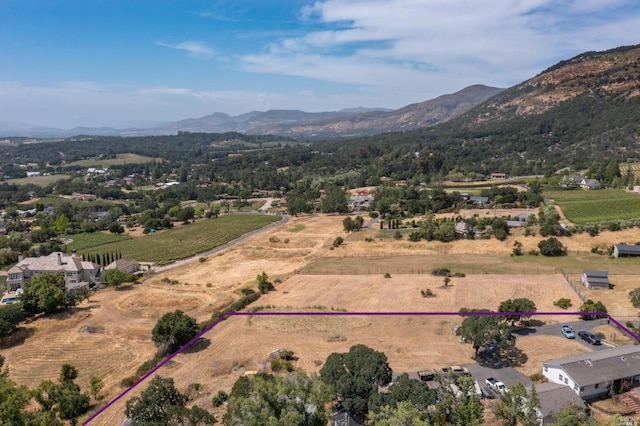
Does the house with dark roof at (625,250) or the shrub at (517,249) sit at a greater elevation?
the house with dark roof at (625,250)

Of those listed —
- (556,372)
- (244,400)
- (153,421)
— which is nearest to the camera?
(244,400)

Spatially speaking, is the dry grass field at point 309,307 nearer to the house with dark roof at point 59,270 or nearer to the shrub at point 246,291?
the shrub at point 246,291

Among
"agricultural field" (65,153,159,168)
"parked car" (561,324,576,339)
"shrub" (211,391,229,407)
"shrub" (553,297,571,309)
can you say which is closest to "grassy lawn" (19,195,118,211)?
"agricultural field" (65,153,159,168)

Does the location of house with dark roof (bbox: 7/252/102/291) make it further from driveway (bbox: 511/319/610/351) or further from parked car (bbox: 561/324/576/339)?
parked car (bbox: 561/324/576/339)

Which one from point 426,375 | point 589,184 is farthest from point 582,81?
point 426,375

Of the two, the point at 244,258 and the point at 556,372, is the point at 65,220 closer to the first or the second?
the point at 244,258

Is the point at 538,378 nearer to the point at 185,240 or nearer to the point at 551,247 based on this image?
the point at 551,247

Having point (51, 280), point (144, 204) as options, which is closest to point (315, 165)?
point (144, 204)

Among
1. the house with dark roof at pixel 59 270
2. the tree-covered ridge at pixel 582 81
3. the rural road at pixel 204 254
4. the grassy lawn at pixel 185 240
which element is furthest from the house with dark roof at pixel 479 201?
the tree-covered ridge at pixel 582 81
